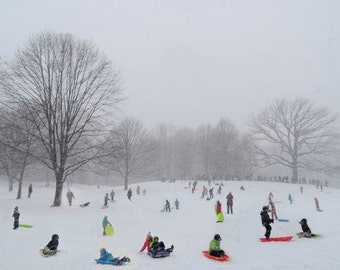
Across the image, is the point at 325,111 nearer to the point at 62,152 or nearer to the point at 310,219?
A: the point at 310,219

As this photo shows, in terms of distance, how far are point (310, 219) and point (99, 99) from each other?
2101 centimetres

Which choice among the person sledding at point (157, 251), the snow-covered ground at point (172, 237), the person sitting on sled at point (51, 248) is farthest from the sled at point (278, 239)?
the person sitting on sled at point (51, 248)

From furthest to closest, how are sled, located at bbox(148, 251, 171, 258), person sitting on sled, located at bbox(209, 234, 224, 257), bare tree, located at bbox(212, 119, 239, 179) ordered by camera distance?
1. bare tree, located at bbox(212, 119, 239, 179)
2. sled, located at bbox(148, 251, 171, 258)
3. person sitting on sled, located at bbox(209, 234, 224, 257)

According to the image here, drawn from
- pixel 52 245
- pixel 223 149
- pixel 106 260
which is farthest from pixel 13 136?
pixel 223 149

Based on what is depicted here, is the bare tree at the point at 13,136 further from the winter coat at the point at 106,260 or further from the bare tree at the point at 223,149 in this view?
the bare tree at the point at 223,149

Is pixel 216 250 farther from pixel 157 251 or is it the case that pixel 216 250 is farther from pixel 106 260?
pixel 106 260

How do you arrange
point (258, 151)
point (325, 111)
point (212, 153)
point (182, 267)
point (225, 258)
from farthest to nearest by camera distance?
point (212, 153) → point (258, 151) → point (325, 111) → point (225, 258) → point (182, 267)

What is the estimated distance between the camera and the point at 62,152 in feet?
91.3

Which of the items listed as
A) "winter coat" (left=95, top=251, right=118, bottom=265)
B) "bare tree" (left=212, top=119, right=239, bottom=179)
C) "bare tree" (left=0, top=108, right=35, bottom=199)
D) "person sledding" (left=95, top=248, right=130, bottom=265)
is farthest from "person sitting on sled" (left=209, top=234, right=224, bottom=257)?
"bare tree" (left=212, top=119, right=239, bottom=179)

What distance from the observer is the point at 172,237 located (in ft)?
56.4

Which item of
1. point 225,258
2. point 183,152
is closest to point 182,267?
point 225,258

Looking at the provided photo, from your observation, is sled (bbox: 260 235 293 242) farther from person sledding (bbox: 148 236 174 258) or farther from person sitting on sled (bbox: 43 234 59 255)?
person sitting on sled (bbox: 43 234 59 255)

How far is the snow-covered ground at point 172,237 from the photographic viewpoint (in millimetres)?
11292

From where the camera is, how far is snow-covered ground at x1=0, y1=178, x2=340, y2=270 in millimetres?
11292
